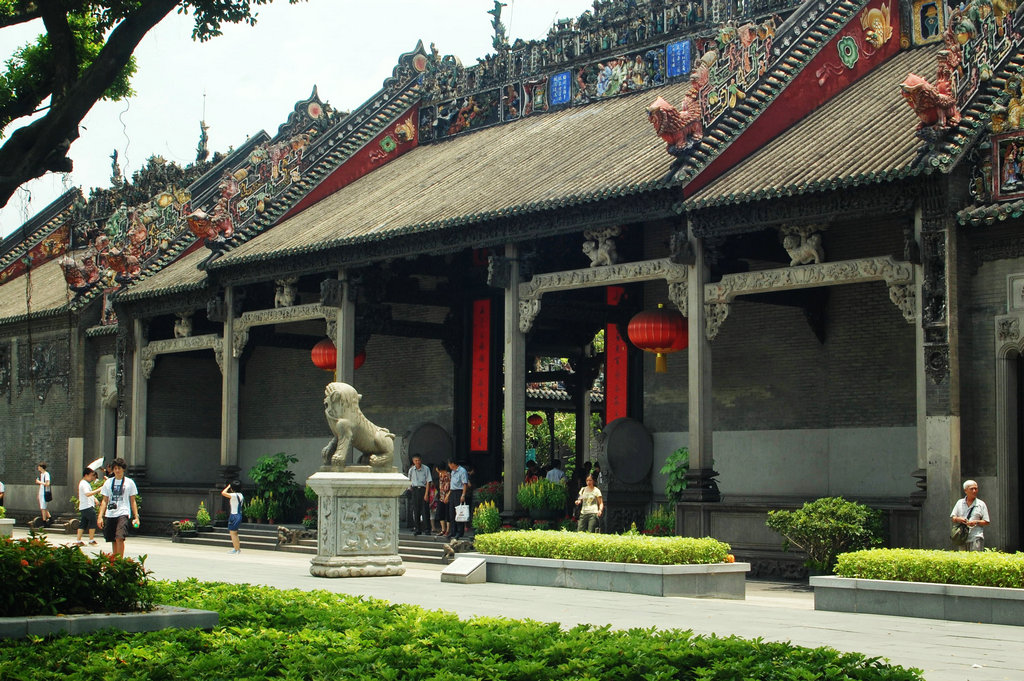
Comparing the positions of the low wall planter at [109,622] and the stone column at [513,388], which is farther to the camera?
the stone column at [513,388]

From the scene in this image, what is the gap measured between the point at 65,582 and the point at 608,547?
695 centimetres

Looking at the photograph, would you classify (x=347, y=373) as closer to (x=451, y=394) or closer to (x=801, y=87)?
(x=451, y=394)

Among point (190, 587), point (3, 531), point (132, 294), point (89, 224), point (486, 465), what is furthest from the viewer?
point (89, 224)

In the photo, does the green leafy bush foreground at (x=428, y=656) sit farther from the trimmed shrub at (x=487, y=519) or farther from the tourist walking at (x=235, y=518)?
the tourist walking at (x=235, y=518)

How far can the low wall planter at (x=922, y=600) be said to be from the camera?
11188 millimetres

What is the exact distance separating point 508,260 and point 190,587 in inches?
398

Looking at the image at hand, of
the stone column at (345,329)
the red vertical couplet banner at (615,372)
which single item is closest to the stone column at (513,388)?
the red vertical couplet banner at (615,372)

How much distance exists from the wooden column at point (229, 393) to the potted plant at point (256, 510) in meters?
0.70

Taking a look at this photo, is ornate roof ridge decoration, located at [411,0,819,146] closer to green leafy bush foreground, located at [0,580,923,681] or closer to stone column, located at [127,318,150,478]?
stone column, located at [127,318,150,478]

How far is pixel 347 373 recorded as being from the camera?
2319 cm

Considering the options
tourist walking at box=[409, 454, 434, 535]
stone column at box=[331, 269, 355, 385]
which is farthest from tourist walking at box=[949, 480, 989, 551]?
stone column at box=[331, 269, 355, 385]

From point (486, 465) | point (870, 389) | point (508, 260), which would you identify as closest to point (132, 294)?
point (486, 465)

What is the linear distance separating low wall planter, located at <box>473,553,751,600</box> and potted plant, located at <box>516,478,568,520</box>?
4680mm

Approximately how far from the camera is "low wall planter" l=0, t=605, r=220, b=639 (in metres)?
8.16
